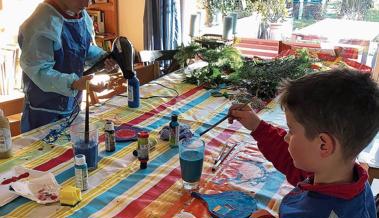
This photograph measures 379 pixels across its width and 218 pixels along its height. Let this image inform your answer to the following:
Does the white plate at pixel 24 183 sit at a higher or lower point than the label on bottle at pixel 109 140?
lower

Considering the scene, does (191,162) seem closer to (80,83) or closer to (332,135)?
(332,135)

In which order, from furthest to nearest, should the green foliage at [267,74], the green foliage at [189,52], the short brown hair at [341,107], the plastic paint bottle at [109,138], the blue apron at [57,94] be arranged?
1. the green foliage at [189,52]
2. the green foliage at [267,74]
3. the blue apron at [57,94]
4. the plastic paint bottle at [109,138]
5. the short brown hair at [341,107]

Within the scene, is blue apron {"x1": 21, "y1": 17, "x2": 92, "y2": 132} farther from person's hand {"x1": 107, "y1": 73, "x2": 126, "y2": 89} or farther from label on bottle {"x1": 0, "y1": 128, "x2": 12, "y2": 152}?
label on bottle {"x1": 0, "y1": 128, "x2": 12, "y2": 152}

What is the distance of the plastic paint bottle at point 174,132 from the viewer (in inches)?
53.3

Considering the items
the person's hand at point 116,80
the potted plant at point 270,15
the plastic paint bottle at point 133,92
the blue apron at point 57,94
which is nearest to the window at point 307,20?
the potted plant at point 270,15

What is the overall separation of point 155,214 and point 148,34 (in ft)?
9.23

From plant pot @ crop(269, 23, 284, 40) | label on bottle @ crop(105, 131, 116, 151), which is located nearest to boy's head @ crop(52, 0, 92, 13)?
label on bottle @ crop(105, 131, 116, 151)

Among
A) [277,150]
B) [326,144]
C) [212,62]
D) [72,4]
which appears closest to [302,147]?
[326,144]

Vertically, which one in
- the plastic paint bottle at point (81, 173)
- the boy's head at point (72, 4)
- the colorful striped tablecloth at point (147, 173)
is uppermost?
the boy's head at point (72, 4)

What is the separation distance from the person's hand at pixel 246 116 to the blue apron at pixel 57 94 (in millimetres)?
816

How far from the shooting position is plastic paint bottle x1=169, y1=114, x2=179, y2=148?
1354 millimetres

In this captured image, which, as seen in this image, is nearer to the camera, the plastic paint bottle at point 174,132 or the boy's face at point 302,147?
the boy's face at point 302,147

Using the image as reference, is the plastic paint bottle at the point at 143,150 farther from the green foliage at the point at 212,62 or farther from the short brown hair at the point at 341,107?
the green foliage at the point at 212,62

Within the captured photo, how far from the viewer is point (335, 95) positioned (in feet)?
2.55
